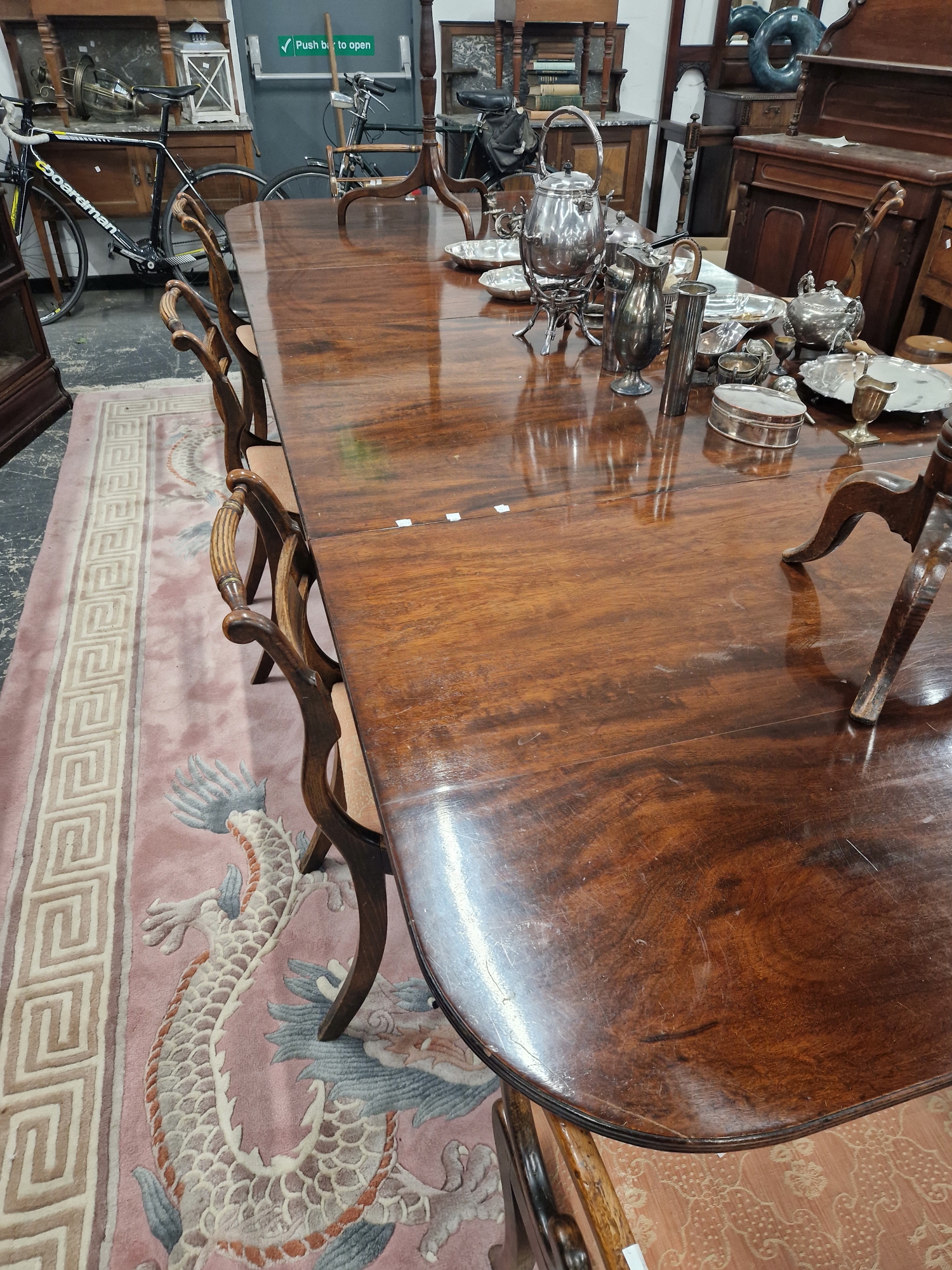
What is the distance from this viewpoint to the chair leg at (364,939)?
1.05 metres

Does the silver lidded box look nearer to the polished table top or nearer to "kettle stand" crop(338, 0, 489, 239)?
the polished table top

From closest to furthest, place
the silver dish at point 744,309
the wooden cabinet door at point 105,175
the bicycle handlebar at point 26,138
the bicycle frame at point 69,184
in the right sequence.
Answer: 1. the silver dish at point 744,309
2. the bicycle handlebar at point 26,138
3. the bicycle frame at point 69,184
4. the wooden cabinet door at point 105,175

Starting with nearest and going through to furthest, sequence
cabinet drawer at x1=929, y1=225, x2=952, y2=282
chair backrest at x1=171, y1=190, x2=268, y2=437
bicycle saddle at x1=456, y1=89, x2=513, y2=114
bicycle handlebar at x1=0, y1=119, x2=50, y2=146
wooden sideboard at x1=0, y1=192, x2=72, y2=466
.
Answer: chair backrest at x1=171, y1=190, x2=268, y2=437
cabinet drawer at x1=929, y1=225, x2=952, y2=282
wooden sideboard at x1=0, y1=192, x2=72, y2=466
bicycle handlebar at x1=0, y1=119, x2=50, y2=146
bicycle saddle at x1=456, y1=89, x2=513, y2=114

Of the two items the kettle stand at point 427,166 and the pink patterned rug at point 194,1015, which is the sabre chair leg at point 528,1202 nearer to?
the pink patterned rug at point 194,1015

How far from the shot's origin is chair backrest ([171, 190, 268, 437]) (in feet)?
6.64

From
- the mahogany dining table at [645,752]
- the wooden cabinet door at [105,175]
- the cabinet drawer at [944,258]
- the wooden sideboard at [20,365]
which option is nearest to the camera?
the mahogany dining table at [645,752]

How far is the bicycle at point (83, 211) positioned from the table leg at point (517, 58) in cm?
147

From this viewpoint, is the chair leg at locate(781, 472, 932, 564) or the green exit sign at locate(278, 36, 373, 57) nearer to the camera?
the chair leg at locate(781, 472, 932, 564)

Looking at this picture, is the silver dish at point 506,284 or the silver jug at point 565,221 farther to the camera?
the silver dish at point 506,284

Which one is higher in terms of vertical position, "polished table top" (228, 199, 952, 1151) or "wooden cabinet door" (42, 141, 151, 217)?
"polished table top" (228, 199, 952, 1151)

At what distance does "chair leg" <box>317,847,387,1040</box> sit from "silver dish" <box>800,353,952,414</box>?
1.07 meters

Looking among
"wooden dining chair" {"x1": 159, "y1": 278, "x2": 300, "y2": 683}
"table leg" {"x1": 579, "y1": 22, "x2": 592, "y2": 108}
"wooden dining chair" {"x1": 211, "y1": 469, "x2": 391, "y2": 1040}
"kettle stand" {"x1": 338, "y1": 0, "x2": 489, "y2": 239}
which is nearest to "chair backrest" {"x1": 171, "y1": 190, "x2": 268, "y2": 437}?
"wooden dining chair" {"x1": 159, "y1": 278, "x2": 300, "y2": 683}

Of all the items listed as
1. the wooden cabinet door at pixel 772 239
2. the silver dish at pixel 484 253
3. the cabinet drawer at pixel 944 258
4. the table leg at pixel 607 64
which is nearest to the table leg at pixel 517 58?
the table leg at pixel 607 64

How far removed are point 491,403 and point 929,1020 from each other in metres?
1.11
